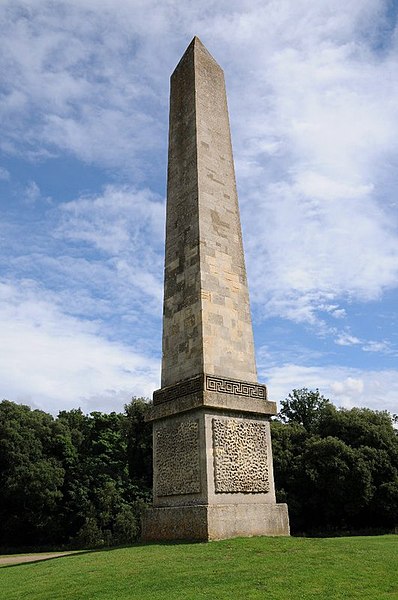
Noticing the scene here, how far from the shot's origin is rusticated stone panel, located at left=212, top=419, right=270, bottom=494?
35.0 feet

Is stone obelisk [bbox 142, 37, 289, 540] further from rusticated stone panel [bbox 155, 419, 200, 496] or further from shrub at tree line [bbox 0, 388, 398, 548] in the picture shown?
shrub at tree line [bbox 0, 388, 398, 548]

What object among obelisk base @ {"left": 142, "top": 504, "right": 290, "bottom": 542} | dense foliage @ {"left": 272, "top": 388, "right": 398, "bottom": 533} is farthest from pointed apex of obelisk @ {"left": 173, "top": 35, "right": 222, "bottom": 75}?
dense foliage @ {"left": 272, "top": 388, "right": 398, "bottom": 533}

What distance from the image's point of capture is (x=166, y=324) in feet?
41.9

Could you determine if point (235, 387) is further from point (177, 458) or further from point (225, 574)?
point (225, 574)

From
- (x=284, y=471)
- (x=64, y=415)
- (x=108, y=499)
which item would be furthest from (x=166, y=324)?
(x=64, y=415)

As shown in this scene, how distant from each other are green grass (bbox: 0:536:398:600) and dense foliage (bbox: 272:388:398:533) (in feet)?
53.7

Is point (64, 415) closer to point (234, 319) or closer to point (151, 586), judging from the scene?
point (234, 319)

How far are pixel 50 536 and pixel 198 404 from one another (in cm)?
2240

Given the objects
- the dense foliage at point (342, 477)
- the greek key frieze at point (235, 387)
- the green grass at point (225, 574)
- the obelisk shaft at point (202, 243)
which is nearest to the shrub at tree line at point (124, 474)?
the dense foliage at point (342, 477)

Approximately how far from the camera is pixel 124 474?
31.4m

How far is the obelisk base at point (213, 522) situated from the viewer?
9898 mm

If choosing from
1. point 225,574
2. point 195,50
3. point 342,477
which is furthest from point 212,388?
point 342,477

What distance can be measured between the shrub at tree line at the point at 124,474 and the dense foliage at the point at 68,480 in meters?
0.05

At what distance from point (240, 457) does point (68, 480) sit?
2238 cm
